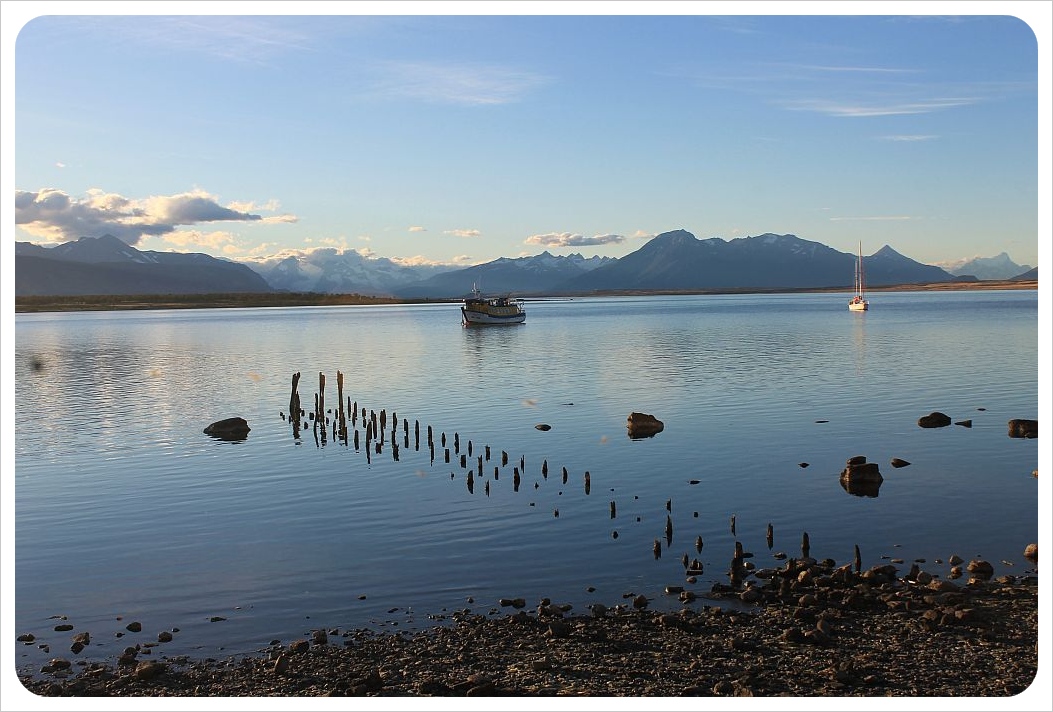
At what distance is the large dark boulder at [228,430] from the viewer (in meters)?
51.6

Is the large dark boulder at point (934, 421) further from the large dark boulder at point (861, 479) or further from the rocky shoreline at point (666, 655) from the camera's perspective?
the rocky shoreline at point (666, 655)

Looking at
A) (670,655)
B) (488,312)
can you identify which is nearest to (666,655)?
(670,655)

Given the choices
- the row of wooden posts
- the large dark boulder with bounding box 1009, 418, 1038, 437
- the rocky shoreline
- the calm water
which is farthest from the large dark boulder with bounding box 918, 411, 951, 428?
the rocky shoreline

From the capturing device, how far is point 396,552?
2770cm

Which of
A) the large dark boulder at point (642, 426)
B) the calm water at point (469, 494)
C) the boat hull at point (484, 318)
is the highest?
the boat hull at point (484, 318)

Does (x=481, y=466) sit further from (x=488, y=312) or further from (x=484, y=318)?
(x=484, y=318)

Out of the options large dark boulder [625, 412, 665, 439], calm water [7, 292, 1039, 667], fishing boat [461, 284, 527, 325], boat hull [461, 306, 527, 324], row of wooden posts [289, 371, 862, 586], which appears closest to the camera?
Result: calm water [7, 292, 1039, 667]

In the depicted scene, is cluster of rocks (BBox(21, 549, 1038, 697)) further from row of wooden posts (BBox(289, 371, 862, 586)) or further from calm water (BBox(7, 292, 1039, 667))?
row of wooden posts (BBox(289, 371, 862, 586))

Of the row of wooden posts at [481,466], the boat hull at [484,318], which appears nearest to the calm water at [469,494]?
the row of wooden posts at [481,466]

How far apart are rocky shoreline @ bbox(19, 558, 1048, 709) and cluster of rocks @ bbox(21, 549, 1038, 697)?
0.13ft

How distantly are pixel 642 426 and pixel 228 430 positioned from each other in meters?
25.2

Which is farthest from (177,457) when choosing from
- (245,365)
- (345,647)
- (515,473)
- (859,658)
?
(245,365)

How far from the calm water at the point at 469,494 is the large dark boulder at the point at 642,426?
100cm

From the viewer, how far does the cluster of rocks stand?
1684cm
